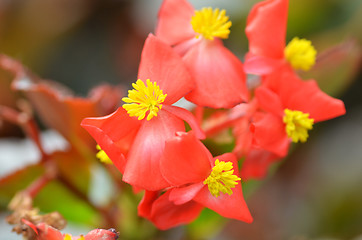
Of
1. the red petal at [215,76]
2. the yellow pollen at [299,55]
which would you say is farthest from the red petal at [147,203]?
the yellow pollen at [299,55]

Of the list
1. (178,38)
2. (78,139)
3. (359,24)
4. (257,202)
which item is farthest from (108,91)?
(359,24)

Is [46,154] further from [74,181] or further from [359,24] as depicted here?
[359,24]

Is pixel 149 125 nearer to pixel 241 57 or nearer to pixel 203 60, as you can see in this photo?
pixel 203 60

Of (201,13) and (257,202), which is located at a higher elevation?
(201,13)

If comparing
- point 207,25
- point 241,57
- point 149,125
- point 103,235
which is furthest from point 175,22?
point 241,57

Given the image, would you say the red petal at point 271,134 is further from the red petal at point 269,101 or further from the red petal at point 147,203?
the red petal at point 147,203

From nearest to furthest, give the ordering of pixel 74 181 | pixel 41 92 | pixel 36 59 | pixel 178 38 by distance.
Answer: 1. pixel 178 38
2. pixel 41 92
3. pixel 74 181
4. pixel 36 59
